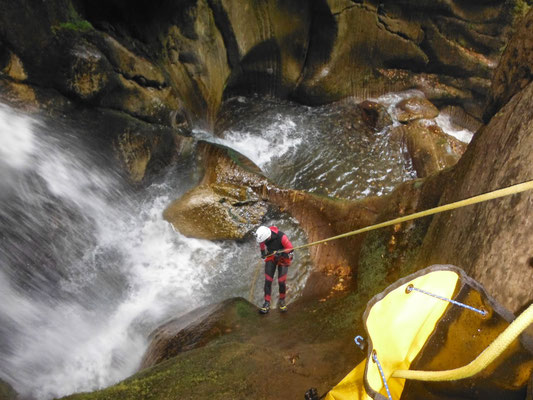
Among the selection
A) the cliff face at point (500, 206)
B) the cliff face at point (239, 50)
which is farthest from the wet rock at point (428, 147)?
the cliff face at point (500, 206)

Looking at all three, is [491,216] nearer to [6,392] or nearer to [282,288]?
[282,288]

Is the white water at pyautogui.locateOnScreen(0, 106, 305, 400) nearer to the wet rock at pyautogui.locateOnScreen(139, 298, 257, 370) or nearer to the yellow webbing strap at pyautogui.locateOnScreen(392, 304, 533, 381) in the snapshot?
the wet rock at pyautogui.locateOnScreen(139, 298, 257, 370)

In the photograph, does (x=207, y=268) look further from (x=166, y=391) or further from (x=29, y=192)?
(x=166, y=391)

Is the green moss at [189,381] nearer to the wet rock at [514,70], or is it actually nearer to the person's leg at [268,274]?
the person's leg at [268,274]

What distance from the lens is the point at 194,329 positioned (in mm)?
4668

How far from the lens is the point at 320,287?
18.3ft

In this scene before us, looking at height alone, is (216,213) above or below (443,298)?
below

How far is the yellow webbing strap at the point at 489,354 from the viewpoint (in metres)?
1.26

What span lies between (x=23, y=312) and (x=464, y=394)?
5.34 m

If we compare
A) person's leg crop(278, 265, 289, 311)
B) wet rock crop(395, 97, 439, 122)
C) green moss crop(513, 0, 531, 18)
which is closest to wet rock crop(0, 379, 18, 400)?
person's leg crop(278, 265, 289, 311)

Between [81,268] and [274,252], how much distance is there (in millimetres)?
3408

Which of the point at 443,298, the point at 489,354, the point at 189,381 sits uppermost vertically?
the point at 489,354

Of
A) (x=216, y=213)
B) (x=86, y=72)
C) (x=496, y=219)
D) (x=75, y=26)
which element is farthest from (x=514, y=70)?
(x=75, y=26)

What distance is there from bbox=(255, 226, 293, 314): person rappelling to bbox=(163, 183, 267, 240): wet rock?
181 centimetres
